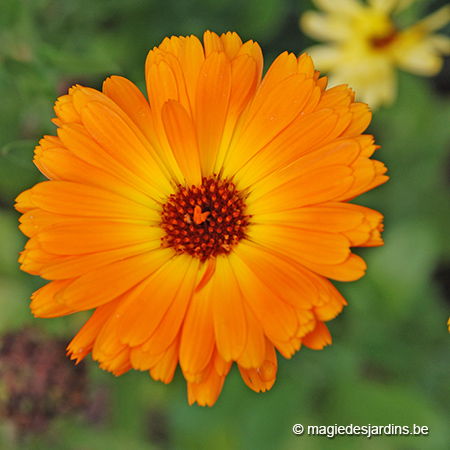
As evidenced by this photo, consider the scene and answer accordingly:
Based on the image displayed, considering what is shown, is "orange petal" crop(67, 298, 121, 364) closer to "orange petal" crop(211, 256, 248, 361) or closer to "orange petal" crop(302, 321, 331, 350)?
"orange petal" crop(211, 256, 248, 361)

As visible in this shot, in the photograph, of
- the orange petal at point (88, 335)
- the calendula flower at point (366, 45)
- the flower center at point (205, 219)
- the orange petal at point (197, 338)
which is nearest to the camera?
the orange petal at point (197, 338)

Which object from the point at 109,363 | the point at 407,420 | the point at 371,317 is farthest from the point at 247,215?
the point at 407,420

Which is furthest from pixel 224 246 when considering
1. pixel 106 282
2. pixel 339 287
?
pixel 339 287

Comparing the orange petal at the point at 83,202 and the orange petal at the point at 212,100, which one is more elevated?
the orange petal at the point at 212,100

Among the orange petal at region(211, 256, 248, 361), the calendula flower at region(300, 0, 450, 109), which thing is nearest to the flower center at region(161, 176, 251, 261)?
the orange petal at region(211, 256, 248, 361)

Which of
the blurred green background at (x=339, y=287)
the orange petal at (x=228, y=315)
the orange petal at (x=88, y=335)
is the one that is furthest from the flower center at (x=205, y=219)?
the blurred green background at (x=339, y=287)

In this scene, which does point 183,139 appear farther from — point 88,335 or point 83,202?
point 88,335

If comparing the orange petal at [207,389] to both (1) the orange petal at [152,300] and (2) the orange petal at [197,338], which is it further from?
(1) the orange petal at [152,300]
